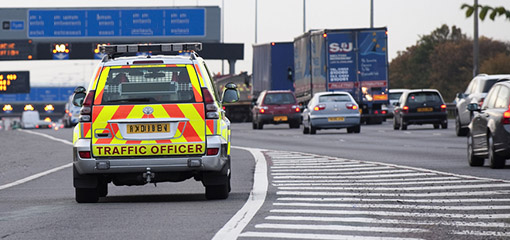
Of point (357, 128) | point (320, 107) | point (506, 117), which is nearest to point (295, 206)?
point (506, 117)

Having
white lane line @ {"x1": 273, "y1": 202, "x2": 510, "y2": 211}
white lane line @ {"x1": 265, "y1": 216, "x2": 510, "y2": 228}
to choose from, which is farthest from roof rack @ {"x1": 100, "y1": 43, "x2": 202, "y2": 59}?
white lane line @ {"x1": 265, "y1": 216, "x2": 510, "y2": 228}

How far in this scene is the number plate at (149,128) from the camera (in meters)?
13.5

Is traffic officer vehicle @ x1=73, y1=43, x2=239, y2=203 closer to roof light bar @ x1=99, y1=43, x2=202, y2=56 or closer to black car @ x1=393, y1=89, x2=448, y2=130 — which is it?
roof light bar @ x1=99, y1=43, x2=202, y2=56

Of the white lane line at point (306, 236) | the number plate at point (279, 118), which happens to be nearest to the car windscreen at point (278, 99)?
the number plate at point (279, 118)

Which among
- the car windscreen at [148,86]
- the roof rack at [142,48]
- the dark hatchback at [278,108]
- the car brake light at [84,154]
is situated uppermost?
the roof rack at [142,48]

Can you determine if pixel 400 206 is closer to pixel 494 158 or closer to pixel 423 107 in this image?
pixel 494 158

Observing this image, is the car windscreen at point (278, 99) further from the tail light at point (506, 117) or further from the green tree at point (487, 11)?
the green tree at point (487, 11)

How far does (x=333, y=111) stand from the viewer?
41062 millimetres

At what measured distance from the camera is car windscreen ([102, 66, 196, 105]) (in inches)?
539

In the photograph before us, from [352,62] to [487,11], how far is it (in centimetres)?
4181

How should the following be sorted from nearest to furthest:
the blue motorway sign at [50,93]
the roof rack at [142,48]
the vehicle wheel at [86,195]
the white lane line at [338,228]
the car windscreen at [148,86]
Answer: the white lane line at [338,228]
the car windscreen at [148,86]
the vehicle wheel at [86,195]
the roof rack at [142,48]
the blue motorway sign at [50,93]

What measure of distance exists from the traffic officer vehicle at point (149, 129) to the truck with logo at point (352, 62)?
3434 cm

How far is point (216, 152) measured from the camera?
1359cm

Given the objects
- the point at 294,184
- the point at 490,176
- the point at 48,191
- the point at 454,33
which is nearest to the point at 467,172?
the point at 490,176
